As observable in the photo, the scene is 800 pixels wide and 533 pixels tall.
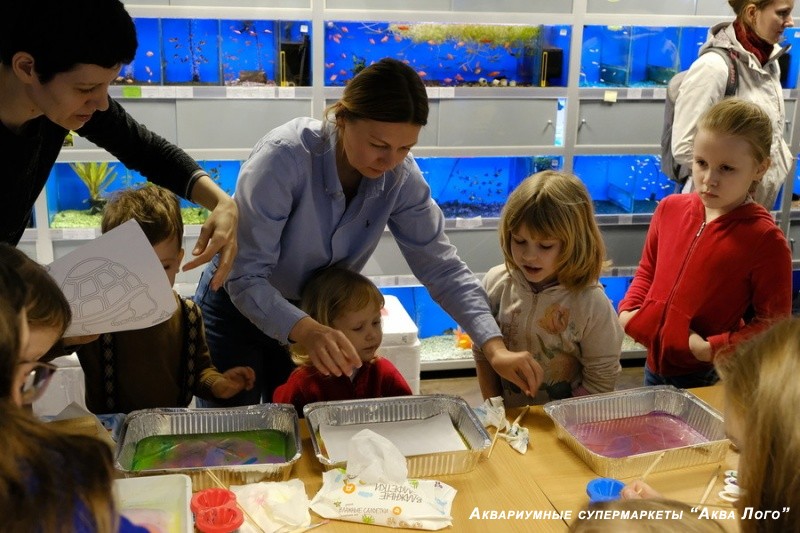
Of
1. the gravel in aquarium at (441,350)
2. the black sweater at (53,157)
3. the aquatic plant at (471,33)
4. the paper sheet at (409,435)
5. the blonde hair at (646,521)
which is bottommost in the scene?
the gravel in aquarium at (441,350)

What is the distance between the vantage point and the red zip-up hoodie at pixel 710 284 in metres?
2.04

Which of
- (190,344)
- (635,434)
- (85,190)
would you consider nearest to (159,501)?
(190,344)

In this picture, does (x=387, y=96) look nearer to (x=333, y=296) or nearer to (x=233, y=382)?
(x=333, y=296)

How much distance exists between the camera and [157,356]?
77.8 inches

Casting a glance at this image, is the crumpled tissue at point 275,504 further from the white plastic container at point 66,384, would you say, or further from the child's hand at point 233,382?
the white plastic container at point 66,384

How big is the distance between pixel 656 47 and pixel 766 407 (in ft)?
11.7

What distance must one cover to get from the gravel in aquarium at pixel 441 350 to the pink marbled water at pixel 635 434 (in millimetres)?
2328

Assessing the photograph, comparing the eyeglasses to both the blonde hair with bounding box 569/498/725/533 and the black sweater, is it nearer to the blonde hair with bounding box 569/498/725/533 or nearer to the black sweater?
the blonde hair with bounding box 569/498/725/533

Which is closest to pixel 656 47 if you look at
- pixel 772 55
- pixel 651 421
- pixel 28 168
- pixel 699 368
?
pixel 772 55

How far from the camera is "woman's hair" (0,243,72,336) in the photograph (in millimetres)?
1004

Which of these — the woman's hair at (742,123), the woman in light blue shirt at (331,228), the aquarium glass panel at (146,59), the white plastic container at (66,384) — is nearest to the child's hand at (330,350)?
the woman in light blue shirt at (331,228)

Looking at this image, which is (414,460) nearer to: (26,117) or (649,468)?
(649,468)

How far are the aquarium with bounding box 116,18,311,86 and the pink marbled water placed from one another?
2304 millimetres

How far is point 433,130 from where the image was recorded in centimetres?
363
